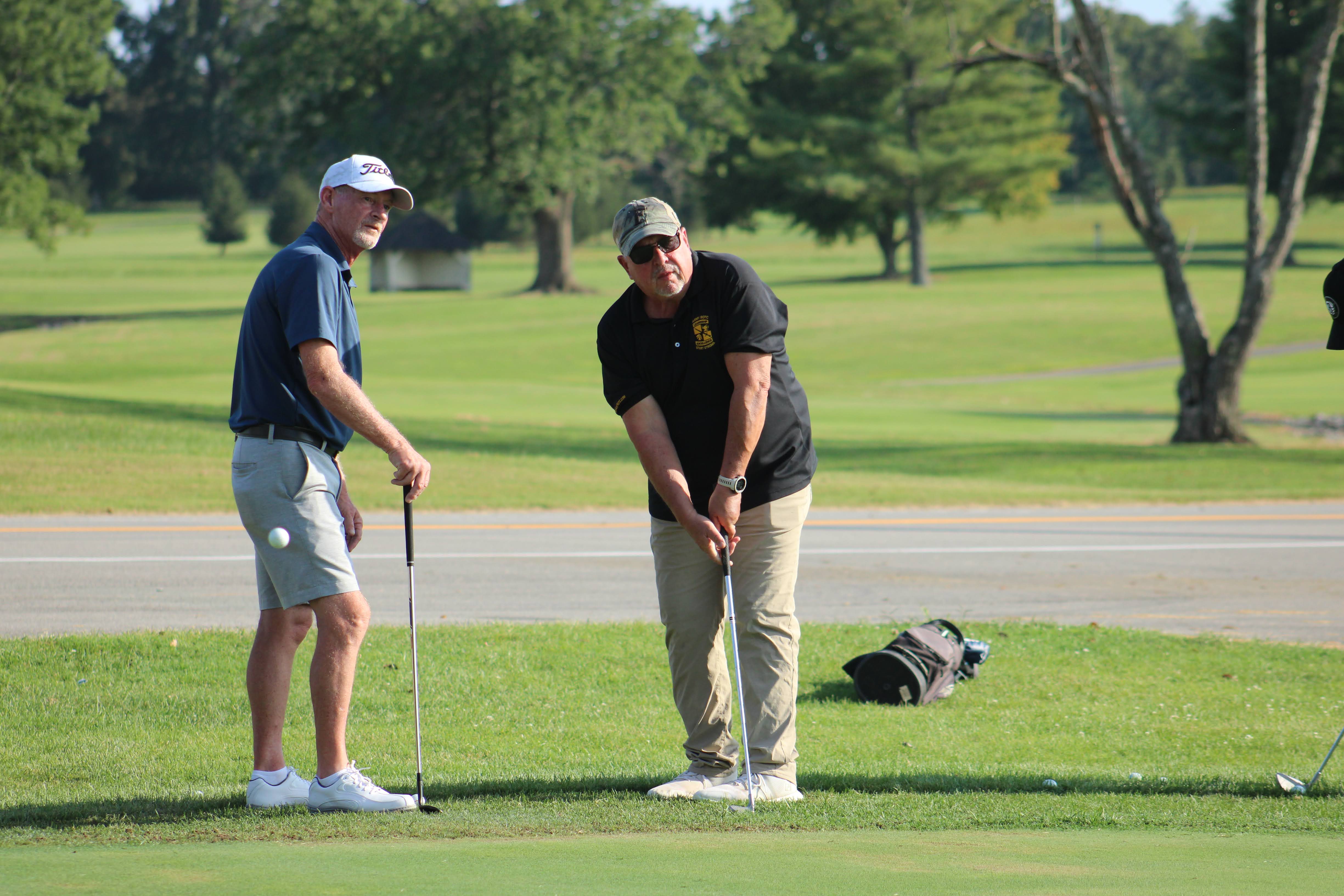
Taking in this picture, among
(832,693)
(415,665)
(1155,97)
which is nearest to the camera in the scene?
(415,665)

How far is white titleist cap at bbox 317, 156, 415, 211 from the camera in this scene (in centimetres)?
483

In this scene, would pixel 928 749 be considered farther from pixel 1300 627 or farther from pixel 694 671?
pixel 1300 627

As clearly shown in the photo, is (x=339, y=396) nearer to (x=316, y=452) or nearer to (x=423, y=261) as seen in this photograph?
(x=316, y=452)

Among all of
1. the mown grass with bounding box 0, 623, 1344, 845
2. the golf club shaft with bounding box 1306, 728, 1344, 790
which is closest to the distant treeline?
the mown grass with bounding box 0, 623, 1344, 845

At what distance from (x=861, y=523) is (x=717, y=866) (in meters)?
10.3

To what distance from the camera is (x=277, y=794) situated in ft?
16.0

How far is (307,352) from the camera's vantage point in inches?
182

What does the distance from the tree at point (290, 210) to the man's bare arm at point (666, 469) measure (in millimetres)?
87065

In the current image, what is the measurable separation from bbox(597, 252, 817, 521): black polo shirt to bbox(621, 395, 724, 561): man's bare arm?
1.8 inches

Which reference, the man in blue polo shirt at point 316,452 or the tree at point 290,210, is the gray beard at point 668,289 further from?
the tree at point 290,210

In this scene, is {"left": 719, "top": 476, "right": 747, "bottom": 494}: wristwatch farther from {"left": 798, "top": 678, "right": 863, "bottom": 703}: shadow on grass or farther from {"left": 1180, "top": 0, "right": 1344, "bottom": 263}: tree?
{"left": 1180, "top": 0, "right": 1344, "bottom": 263}: tree

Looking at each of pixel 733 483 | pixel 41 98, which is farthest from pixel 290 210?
pixel 733 483

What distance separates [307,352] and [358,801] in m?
1.58

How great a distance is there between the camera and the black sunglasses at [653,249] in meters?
4.88
